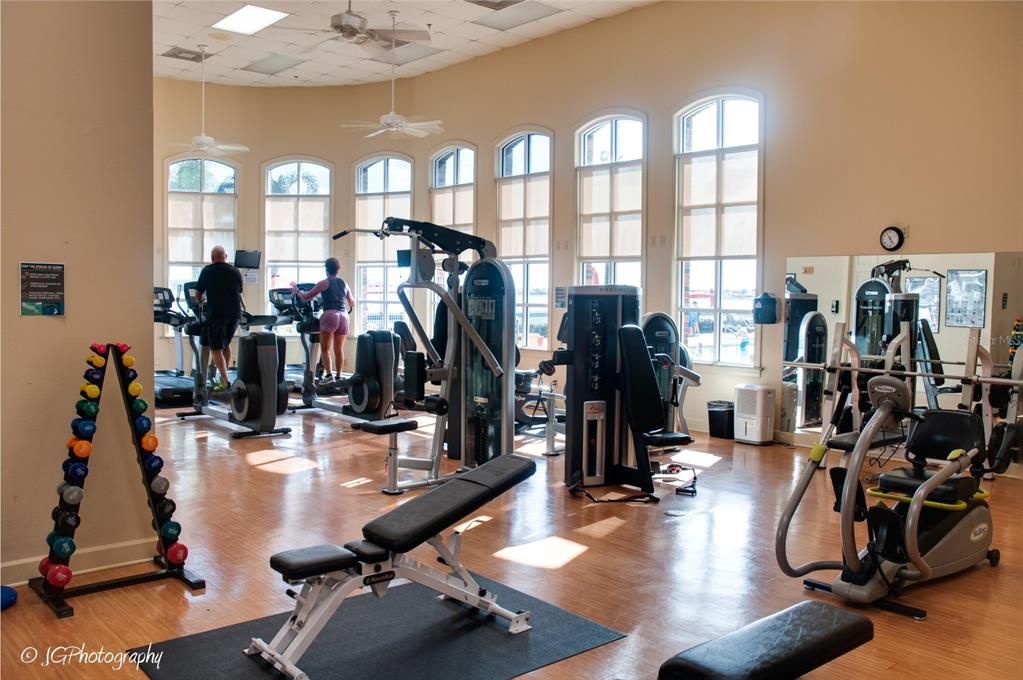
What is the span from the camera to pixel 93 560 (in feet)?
13.5

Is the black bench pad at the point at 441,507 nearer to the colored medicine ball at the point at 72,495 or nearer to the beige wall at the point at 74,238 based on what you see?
the colored medicine ball at the point at 72,495

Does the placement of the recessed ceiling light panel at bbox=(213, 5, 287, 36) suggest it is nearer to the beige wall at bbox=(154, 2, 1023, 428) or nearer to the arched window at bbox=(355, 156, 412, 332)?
the beige wall at bbox=(154, 2, 1023, 428)

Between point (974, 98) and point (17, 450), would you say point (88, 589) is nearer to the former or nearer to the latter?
point (17, 450)

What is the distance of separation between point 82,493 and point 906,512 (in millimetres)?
3840

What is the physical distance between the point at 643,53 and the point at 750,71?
142 centimetres

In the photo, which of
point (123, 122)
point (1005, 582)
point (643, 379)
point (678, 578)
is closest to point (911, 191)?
point (643, 379)

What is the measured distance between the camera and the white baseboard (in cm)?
389

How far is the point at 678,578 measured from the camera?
412cm

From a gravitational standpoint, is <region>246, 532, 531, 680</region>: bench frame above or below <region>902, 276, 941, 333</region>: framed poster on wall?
below

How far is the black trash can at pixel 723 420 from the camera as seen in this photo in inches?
324

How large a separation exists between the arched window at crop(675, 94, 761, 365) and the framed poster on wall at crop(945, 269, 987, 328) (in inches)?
74.4

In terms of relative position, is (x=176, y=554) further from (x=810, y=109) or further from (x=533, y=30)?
(x=533, y=30)

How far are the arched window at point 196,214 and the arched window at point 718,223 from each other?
7405 millimetres

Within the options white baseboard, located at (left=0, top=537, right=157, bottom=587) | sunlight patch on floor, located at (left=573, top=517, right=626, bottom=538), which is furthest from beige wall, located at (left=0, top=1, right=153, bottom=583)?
sunlight patch on floor, located at (left=573, top=517, right=626, bottom=538)
